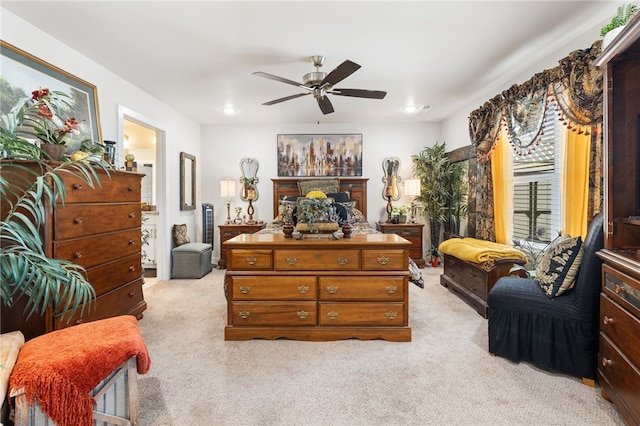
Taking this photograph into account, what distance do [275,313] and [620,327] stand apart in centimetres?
223

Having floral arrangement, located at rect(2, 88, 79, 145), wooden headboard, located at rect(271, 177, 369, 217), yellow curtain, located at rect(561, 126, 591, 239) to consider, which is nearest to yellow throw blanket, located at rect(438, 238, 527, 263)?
yellow curtain, located at rect(561, 126, 591, 239)

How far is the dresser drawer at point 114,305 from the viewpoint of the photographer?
2358 millimetres

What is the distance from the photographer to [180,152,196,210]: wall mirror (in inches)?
199

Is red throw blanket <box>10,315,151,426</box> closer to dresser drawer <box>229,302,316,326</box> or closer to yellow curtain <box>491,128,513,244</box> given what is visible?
dresser drawer <box>229,302,316,326</box>

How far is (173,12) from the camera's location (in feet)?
7.54

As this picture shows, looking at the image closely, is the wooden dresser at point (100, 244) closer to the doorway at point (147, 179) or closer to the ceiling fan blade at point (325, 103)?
the doorway at point (147, 179)

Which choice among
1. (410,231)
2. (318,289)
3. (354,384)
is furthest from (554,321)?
(410,231)

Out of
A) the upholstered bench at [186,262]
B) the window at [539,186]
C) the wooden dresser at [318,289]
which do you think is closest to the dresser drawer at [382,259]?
the wooden dresser at [318,289]

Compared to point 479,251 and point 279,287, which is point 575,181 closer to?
point 479,251

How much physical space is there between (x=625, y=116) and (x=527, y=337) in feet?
5.13

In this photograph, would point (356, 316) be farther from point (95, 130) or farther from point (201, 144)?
point (201, 144)

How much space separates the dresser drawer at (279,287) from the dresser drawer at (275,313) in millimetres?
61

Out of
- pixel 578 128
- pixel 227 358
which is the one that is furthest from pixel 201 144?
pixel 578 128

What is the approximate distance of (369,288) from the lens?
2.55 meters
